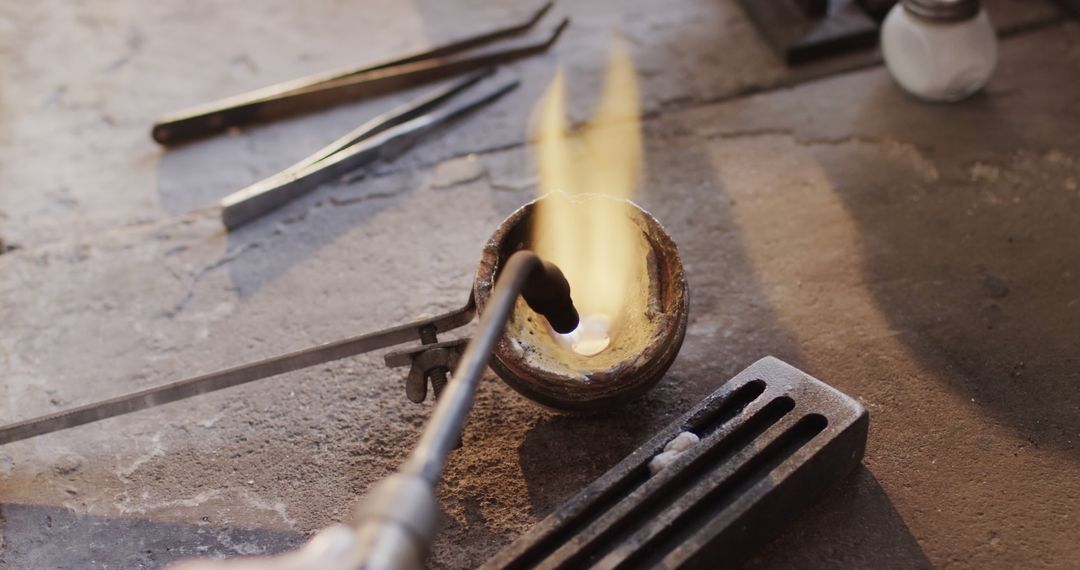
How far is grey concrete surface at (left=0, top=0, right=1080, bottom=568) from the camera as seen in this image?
6.14 feet

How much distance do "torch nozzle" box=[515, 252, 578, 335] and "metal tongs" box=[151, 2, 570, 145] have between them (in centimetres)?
151

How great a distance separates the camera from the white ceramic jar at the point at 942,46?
266 cm

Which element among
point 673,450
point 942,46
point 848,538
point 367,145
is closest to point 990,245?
point 942,46

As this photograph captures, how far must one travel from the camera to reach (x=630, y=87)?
305cm

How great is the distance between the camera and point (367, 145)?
111 inches

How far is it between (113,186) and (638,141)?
1621 mm

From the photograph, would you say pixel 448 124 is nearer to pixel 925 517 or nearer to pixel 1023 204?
pixel 1023 204

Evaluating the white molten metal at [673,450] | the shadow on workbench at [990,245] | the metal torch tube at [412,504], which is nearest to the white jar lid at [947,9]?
the shadow on workbench at [990,245]

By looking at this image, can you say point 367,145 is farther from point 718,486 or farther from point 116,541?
point 718,486

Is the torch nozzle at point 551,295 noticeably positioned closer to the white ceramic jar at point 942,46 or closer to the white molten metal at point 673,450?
the white molten metal at point 673,450

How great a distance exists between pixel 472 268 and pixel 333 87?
3.41 feet

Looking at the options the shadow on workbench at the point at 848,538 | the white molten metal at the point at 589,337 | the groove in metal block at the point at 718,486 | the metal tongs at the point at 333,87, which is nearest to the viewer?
the groove in metal block at the point at 718,486

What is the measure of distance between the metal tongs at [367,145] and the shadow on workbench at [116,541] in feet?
3.27

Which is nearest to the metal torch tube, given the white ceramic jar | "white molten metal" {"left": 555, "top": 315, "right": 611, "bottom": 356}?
"white molten metal" {"left": 555, "top": 315, "right": 611, "bottom": 356}
